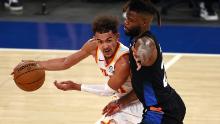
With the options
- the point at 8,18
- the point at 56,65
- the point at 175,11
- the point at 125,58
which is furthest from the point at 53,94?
the point at 175,11

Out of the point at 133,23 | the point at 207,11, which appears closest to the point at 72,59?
the point at 133,23

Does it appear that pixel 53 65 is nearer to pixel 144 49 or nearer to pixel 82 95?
pixel 144 49

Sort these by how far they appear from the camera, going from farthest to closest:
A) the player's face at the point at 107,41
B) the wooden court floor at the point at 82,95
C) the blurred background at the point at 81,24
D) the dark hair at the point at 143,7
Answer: the blurred background at the point at 81,24 → the wooden court floor at the point at 82,95 → the player's face at the point at 107,41 → the dark hair at the point at 143,7

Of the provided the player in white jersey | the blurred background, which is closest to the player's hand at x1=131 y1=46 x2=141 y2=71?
the player in white jersey

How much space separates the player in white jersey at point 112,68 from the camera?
4.44 m

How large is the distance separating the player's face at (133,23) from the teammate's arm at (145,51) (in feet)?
0.64

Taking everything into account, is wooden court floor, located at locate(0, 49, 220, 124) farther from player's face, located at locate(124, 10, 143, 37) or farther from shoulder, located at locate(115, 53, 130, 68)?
player's face, located at locate(124, 10, 143, 37)

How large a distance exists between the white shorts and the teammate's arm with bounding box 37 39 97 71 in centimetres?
61

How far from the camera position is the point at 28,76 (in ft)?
15.8

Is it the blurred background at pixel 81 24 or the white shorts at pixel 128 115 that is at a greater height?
the white shorts at pixel 128 115

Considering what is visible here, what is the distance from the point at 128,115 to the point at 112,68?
1.37 ft

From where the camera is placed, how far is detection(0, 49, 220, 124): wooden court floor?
6156 millimetres

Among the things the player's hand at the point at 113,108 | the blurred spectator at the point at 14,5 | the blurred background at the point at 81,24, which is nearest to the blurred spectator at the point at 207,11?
the blurred background at the point at 81,24

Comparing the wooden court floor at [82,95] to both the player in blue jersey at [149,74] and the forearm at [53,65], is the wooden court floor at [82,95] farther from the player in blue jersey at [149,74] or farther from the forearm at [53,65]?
the player in blue jersey at [149,74]
